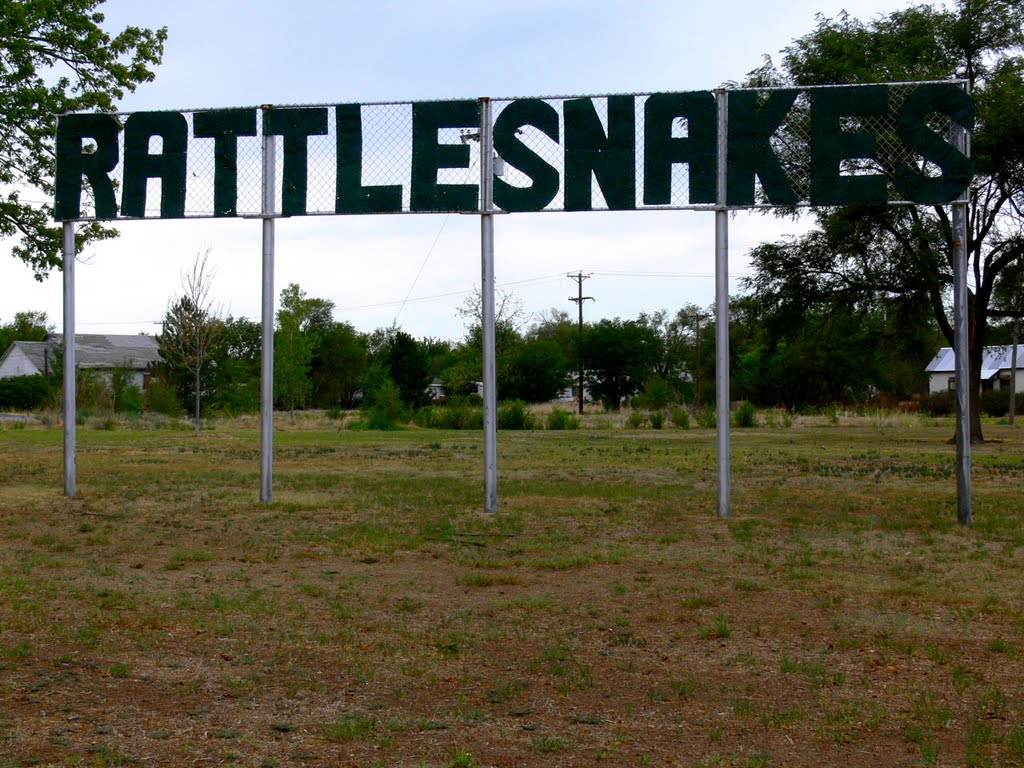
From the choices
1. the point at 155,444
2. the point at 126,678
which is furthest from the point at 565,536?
the point at 155,444

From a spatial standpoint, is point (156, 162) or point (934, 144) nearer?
point (934, 144)

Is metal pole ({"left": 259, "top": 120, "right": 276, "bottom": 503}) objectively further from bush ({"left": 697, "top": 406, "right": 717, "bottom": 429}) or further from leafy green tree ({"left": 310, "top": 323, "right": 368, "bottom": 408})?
leafy green tree ({"left": 310, "top": 323, "right": 368, "bottom": 408})

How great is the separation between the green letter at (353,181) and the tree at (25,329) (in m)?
82.6

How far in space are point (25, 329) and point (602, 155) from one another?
95561mm

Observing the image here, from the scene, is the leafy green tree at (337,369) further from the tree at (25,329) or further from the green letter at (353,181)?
the green letter at (353,181)

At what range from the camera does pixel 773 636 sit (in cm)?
643

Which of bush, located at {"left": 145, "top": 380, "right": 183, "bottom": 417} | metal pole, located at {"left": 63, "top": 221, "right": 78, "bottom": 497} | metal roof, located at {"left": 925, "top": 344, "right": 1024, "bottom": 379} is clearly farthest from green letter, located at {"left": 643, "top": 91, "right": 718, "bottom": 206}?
metal roof, located at {"left": 925, "top": 344, "right": 1024, "bottom": 379}

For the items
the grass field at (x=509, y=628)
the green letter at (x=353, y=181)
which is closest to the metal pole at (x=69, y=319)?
the grass field at (x=509, y=628)

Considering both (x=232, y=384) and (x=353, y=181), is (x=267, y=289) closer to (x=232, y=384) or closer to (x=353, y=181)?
(x=353, y=181)

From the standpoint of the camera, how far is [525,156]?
38.9ft

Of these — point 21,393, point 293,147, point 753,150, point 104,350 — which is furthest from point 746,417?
point 104,350

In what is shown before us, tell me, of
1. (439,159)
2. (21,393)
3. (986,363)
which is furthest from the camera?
(986,363)

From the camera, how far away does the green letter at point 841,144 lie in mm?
11516

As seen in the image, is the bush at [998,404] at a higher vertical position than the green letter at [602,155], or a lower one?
lower
